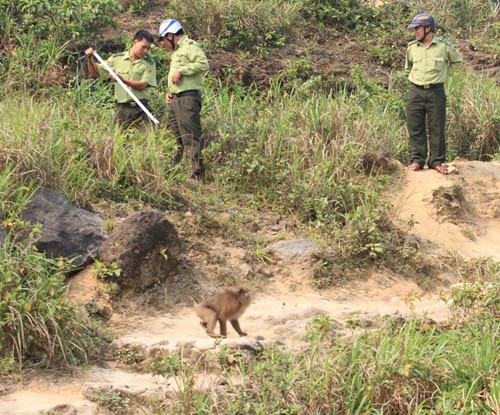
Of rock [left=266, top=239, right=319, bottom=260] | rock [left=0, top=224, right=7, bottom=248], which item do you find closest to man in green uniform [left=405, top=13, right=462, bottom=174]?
rock [left=266, top=239, right=319, bottom=260]

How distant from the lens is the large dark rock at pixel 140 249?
6.19 meters

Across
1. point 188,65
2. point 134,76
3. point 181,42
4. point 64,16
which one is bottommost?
point 134,76

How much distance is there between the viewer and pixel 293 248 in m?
7.34

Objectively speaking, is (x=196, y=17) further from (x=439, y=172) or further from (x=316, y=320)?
(x=316, y=320)

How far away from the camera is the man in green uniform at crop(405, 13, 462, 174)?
29.5 ft

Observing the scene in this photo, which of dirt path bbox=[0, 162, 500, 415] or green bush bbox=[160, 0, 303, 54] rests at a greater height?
green bush bbox=[160, 0, 303, 54]

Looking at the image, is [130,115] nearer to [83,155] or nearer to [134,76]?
[134,76]

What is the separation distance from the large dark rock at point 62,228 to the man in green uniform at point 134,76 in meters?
2.21

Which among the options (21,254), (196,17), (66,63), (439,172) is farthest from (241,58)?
(21,254)

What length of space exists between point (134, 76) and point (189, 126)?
887 millimetres

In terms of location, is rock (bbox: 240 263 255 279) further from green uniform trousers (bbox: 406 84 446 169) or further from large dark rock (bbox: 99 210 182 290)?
green uniform trousers (bbox: 406 84 446 169)

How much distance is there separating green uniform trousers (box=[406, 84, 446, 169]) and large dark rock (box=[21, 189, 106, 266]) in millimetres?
4308

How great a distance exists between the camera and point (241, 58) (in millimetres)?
11367

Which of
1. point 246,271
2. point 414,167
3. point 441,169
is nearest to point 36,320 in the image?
point 246,271
